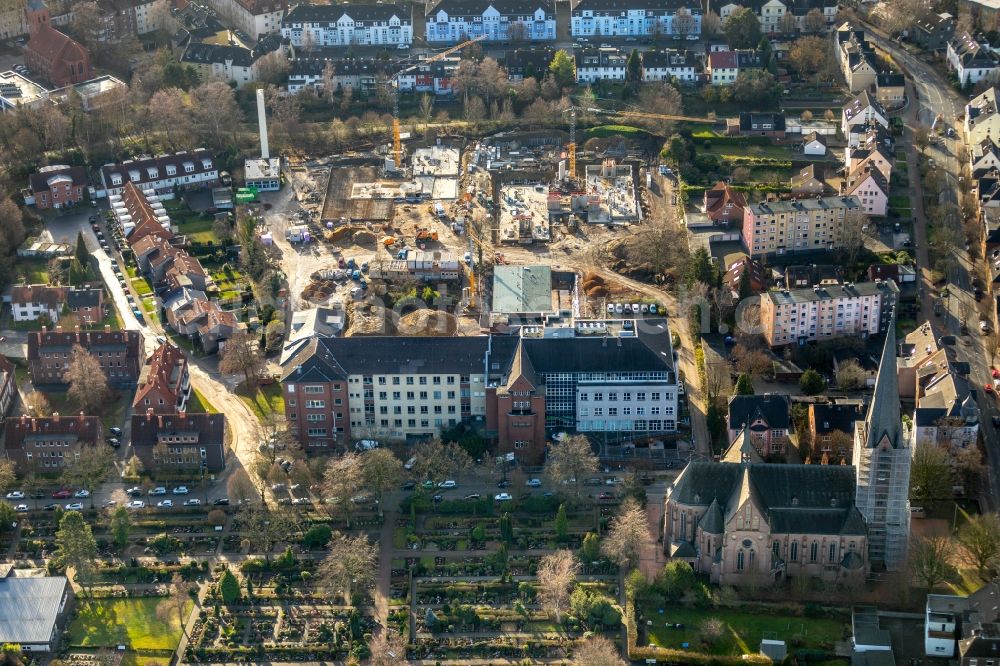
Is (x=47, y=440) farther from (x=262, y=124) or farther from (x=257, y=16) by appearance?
(x=257, y=16)

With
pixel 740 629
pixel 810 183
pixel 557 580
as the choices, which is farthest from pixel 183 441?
pixel 810 183

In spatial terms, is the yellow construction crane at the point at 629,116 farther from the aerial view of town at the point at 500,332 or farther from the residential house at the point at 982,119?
the residential house at the point at 982,119

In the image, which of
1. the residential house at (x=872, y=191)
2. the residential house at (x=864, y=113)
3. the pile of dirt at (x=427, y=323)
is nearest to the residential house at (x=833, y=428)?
the pile of dirt at (x=427, y=323)

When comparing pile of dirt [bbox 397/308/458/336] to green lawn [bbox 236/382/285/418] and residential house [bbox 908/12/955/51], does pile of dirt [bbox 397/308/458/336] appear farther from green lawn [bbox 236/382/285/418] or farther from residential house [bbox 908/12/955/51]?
residential house [bbox 908/12/955/51]

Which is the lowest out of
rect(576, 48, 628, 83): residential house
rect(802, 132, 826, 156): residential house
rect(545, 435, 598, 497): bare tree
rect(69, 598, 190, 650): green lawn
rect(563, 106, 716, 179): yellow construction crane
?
rect(69, 598, 190, 650): green lawn

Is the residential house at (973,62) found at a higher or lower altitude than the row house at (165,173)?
higher

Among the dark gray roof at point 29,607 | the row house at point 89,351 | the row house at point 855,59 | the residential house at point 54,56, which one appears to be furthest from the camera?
the residential house at point 54,56

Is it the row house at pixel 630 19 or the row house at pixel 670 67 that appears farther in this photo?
the row house at pixel 630 19

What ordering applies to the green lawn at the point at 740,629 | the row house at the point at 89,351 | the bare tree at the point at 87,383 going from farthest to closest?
A: the row house at the point at 89,351
the bare tree at the point at 87,383
the green lawn at the point at 740,629

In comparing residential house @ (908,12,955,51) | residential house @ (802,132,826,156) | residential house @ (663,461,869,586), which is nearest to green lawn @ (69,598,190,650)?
residential house @ (663,461,869,586)
